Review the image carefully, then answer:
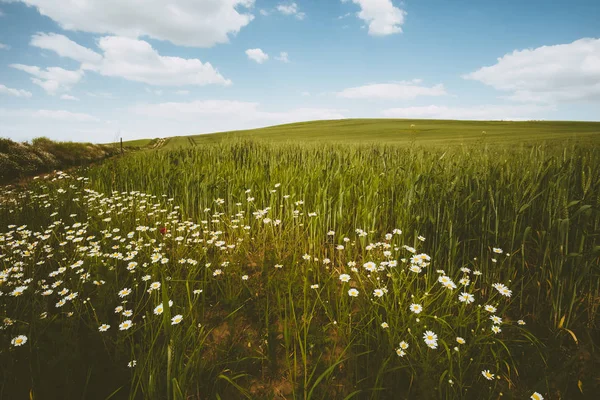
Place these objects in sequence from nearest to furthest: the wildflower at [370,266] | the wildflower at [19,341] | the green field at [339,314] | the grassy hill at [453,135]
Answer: the green field at [339,314]
the wildflower at [19,341]
the wildflower at [370,266]
the grassy hill at [453,135]

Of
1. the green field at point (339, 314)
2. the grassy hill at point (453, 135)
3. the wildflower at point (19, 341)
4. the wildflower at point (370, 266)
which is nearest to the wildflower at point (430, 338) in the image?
the green field at point (339, 314)

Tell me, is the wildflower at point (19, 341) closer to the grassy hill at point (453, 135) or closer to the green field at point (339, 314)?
the green field at point (339, 314)

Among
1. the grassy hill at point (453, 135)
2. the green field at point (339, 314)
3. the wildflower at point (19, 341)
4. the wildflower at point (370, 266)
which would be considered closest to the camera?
the green field at point (339, 314)

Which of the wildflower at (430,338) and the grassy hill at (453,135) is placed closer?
the wildflower at (430,338)

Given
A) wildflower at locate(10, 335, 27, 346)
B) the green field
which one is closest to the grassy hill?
Result: the green field

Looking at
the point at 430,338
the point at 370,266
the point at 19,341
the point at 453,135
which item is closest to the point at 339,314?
the point at 370,266

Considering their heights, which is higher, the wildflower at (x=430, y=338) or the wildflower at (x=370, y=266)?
the wildflower at (x=370, y=266)

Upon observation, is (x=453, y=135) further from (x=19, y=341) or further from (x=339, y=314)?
(x=19, y=341)

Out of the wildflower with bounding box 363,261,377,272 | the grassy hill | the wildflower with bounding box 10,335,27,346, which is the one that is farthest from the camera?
the grassy hill

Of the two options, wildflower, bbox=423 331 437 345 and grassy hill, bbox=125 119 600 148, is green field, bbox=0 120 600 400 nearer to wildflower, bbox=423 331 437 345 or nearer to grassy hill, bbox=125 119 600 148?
wildflower, bbox=423 331 437 345

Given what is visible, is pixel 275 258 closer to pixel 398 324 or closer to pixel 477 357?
pixel 398 324

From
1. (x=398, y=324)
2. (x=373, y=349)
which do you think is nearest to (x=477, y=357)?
(x=398, y=324)

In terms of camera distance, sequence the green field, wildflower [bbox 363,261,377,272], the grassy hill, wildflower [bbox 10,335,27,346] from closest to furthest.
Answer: the green field, wildflower [bbox 10,335,27,346], wildflower [bbox 363,261,377,272], the grassy hill

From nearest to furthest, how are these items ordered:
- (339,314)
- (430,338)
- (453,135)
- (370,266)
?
1. (430,338)
2. (339,314)
3. (370,266)
4. (453,135)
